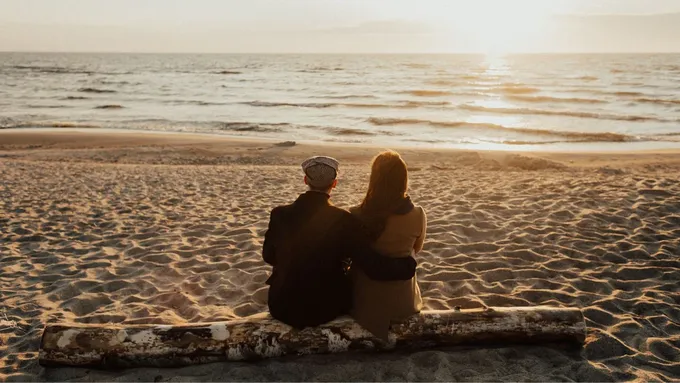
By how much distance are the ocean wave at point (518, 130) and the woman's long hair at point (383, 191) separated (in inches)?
720

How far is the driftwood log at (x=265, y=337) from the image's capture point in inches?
166

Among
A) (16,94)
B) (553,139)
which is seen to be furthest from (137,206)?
(16,94)

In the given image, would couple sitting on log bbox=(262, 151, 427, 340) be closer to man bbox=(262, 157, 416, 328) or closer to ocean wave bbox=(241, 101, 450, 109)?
man bbox=(262, 157, 416, 328)

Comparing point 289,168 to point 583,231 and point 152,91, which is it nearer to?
point 583,231

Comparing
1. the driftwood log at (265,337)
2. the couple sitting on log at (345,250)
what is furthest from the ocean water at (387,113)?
the couple sitting on log at (345,250)

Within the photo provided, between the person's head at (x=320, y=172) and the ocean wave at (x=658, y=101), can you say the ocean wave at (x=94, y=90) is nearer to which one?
the ocean wave at (x=658, y=101)

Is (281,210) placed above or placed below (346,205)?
above

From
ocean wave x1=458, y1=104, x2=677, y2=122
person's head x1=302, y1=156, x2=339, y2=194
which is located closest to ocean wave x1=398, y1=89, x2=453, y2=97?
ocean wave x1=458, y1=104, x2=677, y2=122

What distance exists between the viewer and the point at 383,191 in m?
3.92

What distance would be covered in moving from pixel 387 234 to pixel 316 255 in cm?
58

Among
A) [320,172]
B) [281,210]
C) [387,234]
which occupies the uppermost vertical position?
[320,172]

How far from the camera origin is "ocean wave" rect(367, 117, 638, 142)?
20094 millimetres

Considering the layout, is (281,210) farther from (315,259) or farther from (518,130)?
(518,130)

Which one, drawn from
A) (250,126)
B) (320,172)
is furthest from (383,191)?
(250,126)
